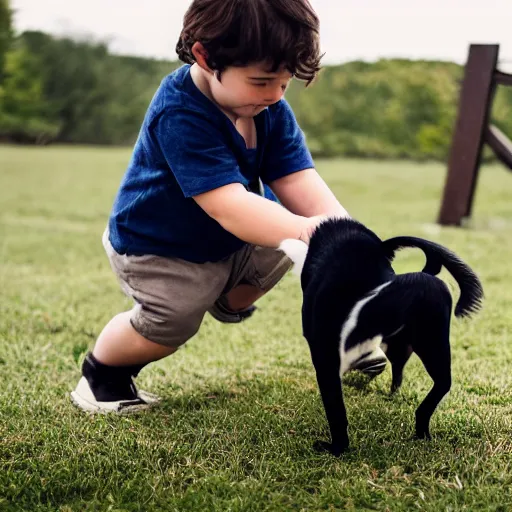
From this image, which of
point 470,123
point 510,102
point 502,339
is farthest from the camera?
point 510,102

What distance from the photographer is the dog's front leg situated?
1.47 m

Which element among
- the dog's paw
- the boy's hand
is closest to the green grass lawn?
the dog's paw

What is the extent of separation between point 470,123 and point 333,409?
13.3ft

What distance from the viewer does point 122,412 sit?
6.46ft

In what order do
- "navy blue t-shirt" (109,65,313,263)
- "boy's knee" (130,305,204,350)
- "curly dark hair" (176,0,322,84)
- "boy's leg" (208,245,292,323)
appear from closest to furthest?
"curly dark hair" (176,0,322,84) → "navy blue t-shirt" (109,65,313,263) → "boy's knee" (130,305,204,350) → "boy's leg" (208,245,292,323)

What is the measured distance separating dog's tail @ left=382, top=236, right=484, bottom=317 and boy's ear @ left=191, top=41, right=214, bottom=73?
2.00 ft

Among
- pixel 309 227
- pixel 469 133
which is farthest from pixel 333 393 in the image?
pixel 469 133

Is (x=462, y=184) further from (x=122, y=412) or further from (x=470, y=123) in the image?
(x=122, y=412)

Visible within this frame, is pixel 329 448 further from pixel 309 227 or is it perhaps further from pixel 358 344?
pixel 309 227

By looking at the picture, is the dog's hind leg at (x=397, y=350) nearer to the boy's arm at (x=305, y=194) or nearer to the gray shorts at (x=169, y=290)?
the boy's arm at (x=305, y=194)

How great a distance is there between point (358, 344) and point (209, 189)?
51 centimetres

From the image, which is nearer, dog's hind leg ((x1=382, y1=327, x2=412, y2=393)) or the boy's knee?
dog's hind leg ((x1=382, y1=327, x2=412, y2=393))

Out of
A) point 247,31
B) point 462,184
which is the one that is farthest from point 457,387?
point 462,184

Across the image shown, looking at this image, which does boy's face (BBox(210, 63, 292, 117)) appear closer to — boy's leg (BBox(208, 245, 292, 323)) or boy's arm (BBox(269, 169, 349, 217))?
boy's arm (BBox(269, 169, 349, 217))
